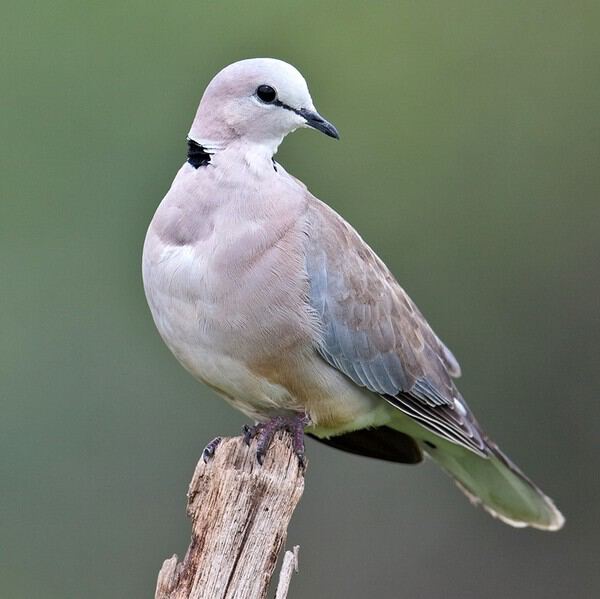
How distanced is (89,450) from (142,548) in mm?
557

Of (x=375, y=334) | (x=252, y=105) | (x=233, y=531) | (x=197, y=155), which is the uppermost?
(x=252, y=105)

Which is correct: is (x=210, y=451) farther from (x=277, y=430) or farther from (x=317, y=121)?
(x=317, y=121)

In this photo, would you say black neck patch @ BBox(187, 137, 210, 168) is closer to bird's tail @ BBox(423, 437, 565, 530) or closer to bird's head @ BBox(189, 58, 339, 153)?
bird's head @ BBox(189, 58, 339, 153)

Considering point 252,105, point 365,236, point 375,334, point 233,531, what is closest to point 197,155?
point 252,105

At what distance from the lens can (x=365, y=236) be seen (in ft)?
26.0

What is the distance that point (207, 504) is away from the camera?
4090 mm

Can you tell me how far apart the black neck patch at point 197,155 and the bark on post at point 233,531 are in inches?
38.9

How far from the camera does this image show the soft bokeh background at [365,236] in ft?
23.5

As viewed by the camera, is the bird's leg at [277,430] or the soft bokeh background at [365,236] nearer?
the bird's leg at [277,430]

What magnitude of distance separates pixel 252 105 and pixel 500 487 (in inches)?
72.4

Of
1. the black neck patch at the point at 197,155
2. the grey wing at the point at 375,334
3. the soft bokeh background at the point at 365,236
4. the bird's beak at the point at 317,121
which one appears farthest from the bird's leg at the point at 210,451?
the soft bokeh background at the point at 365,236

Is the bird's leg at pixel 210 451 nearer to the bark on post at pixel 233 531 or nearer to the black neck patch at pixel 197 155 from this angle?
the bark on post at pixel 233 531

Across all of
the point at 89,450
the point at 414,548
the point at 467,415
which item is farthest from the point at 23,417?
the point at 467,415

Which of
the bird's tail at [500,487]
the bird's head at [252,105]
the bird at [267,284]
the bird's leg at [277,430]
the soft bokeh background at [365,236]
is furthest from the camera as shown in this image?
the soft bokeh background at [365,236]
